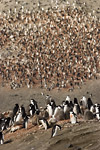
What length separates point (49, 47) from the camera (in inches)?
2069

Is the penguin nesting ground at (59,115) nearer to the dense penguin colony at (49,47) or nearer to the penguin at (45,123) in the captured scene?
the penguin at (45,123)

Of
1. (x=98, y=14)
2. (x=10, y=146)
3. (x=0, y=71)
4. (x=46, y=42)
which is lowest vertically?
(x=10, y=146)

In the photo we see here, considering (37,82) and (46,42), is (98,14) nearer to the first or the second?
(46,42)

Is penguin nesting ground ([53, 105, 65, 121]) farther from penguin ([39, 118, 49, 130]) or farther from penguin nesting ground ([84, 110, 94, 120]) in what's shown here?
penguin ([39, 118, 49, 130])

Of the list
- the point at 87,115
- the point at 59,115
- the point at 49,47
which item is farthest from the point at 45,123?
the point at 49,47

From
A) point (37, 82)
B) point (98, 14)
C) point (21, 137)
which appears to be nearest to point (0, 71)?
point (37, 82)

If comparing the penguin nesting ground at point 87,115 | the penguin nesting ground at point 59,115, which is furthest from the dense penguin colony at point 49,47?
the penguin nesting ground at point 87,115

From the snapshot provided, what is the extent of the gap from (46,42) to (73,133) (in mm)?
38652

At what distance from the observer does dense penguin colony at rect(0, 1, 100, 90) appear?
45.7 meters

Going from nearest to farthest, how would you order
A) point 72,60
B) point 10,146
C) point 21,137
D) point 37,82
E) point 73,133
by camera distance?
point 73,133, point 10,146, point 21,137, point 37,82, point 72,60

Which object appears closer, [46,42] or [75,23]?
[46,42]

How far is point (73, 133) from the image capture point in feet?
53.5

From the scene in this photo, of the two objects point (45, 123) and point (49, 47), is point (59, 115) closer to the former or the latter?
point (45, 123)

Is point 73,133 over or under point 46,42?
under
